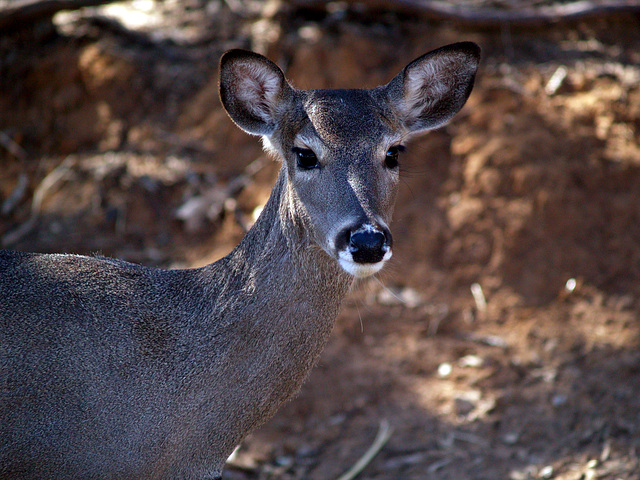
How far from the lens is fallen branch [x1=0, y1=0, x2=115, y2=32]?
7.36 m

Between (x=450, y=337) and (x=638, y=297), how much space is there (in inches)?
64.8

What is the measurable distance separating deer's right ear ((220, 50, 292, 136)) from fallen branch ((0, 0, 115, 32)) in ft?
15.1

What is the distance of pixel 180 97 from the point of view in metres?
7.62

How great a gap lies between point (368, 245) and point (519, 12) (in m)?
5.36

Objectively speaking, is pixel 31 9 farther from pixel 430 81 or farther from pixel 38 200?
pixel 430 81

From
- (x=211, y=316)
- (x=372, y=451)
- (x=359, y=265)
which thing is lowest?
(x=372, y=451)

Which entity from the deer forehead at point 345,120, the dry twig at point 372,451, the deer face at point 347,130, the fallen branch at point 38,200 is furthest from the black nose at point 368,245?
the fallen branch at point 38,200

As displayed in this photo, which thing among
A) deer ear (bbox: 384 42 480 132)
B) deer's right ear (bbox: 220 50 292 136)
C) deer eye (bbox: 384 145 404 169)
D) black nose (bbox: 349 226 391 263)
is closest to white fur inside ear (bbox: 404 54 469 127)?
deer ear (bbox: 384 42 480 132)

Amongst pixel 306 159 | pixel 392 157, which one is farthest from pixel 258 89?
pixel 392 157

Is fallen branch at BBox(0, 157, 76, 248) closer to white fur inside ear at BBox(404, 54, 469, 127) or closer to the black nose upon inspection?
white fur inside ear at BBox(404, 54, 469, 127)

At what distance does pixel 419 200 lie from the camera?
6609 millimetres

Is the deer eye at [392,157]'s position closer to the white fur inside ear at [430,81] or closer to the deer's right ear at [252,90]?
the white fur inside ear at [430,81]

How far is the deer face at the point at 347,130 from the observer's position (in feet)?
10.0

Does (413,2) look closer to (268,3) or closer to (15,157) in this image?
(268,3)
